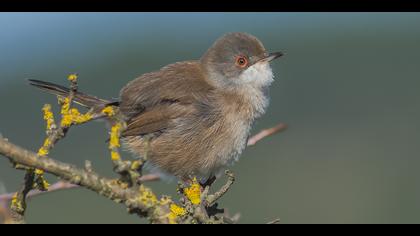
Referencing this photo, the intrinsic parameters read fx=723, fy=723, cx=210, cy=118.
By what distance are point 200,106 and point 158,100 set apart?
324 mm

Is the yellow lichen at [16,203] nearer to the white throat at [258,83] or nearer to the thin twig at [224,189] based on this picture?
the thin twig at [224,189]

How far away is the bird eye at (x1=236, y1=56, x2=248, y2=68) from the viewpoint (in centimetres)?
569

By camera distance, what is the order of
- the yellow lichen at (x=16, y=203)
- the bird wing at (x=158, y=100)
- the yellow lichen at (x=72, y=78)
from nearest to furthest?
the yellow lichen at (x=16, y=203)
the yellow lichen at (x=72, y=78)
the bird wing at (x=158, y=100)

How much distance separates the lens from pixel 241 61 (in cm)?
572

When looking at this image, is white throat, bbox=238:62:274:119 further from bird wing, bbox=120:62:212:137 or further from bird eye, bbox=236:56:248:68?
bird wing, bbox=120:62:212:137

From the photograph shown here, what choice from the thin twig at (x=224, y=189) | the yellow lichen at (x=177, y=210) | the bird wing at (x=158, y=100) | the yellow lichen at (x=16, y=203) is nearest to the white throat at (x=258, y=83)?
the bird wing at (x=158, y=100)

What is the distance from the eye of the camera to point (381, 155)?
24750mm

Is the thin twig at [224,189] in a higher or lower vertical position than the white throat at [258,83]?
lower

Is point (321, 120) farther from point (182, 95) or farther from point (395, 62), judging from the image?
point (182, 95)

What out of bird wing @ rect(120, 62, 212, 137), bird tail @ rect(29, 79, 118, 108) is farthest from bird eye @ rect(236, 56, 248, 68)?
bird tail @ rect(29, 79, 118, 108)

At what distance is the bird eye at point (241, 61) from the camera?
5.69m

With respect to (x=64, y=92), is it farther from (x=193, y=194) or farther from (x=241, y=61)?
(x=193, y=194)
